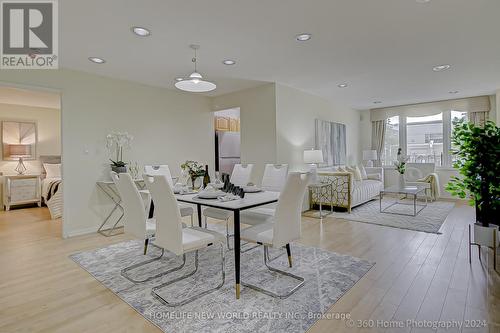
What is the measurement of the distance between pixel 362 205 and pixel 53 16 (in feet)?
20.1

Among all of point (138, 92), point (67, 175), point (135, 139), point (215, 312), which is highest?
point (138, 92)

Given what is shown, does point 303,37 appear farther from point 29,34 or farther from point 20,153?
point 20,153

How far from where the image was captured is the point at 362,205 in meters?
6.15

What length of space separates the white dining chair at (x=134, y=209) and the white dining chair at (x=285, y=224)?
0.92 metres

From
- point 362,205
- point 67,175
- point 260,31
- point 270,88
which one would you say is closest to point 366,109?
point 362,205

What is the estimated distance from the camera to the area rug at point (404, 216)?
4.43 m

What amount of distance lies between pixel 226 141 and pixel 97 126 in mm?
3061

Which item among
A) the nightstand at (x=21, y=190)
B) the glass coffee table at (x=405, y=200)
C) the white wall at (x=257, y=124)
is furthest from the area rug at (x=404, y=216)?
the nightstand at (x=21, y=190)

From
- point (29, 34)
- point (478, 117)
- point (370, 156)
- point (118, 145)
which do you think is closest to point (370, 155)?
point (370, 156)

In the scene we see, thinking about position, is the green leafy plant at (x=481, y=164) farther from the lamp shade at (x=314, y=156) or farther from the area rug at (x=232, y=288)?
the lamp shade at (x=314, y=156)

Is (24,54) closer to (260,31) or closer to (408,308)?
(260,31)

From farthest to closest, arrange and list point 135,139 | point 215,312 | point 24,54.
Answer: point 135,139, point 24,54, point 215,312

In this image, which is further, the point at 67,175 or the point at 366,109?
the point at 366,109

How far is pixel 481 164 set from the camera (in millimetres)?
2764
